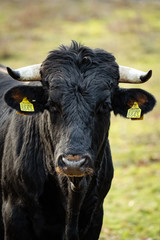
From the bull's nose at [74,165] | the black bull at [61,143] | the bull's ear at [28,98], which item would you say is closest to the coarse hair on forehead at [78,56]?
the black bull at [61,143]

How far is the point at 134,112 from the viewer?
4852 millimetres

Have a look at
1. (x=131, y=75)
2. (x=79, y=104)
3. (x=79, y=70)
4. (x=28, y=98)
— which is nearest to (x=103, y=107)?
(x=79, y=104)

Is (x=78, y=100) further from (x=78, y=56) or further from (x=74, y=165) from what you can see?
(x=74, y=165)

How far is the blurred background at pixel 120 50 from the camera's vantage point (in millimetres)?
8555

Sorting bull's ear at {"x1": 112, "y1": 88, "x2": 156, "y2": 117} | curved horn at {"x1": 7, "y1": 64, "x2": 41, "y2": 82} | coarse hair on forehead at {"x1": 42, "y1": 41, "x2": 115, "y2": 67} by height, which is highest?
coarse hair on forehead at {"x1": 42, "y1": 41, "x2": 115, "y2": 67}

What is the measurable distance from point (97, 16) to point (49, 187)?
3430cm

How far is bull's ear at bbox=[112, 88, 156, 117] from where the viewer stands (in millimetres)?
4840

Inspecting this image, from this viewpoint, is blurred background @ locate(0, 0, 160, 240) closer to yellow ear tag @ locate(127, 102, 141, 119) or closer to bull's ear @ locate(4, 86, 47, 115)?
bull's ear @ locate(4, 86, 47, 115)

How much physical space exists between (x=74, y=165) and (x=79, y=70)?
1.08 m

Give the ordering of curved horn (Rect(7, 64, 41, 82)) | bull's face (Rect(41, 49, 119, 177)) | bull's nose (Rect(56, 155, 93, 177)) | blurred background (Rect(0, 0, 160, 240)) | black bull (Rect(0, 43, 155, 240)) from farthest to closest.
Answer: blurred background (Rect(0, 0, 160, 240)), curved horn (Rect(7, 64, 41, 82)), black bull (Rect(0, 43, 155, 240)), bull's face (Rect(41, 49, 119, 177)), bull's nose (Rect(56, 155, 93, 177))

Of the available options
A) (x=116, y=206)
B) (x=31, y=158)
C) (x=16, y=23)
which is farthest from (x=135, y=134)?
(x=16, y=23)

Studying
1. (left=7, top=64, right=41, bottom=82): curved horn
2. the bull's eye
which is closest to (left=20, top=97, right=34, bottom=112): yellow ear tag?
(left=7, top=64, right=41, bottom=82): curved horn

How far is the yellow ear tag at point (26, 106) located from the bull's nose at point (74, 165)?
899 mm

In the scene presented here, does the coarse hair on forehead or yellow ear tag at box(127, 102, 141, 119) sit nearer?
the coarse hair on forehead
